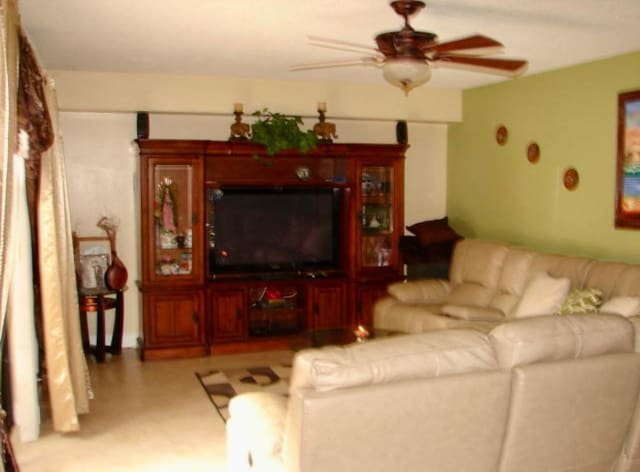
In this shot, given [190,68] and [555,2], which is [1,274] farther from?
[190,68]

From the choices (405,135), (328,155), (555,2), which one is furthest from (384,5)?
(405,135)

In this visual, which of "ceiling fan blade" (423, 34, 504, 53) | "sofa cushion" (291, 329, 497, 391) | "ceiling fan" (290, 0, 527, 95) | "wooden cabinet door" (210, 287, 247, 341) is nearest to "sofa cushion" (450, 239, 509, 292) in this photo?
"wooden cabinet door" (210, 287, 247, 341)

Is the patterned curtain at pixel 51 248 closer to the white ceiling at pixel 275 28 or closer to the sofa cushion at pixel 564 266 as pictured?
the white ceiling at pixel 275 28

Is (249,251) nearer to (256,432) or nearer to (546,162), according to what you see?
(546,162)

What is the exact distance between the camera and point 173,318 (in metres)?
5.88

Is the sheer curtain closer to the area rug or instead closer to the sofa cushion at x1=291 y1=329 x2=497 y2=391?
the area rug

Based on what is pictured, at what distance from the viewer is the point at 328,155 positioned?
6.32m

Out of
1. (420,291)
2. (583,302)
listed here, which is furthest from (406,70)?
(420,291)

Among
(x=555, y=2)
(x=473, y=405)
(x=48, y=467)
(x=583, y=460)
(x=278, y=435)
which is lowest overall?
(x=48, y=467)

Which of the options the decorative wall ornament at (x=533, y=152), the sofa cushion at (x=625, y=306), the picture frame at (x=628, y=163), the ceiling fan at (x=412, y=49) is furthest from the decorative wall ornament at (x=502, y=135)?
the ceiling fan at (x=412, y=49)

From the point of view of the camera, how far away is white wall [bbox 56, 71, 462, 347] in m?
5.85

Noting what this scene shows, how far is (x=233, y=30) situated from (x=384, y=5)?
105 centimetres

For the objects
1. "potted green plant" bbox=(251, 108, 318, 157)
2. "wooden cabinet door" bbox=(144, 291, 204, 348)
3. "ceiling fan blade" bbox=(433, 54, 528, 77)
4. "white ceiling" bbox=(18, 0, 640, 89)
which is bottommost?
"wooden cabinet door" bbox=(144, 291, 204, 348)

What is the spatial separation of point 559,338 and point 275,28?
256 centimetres
